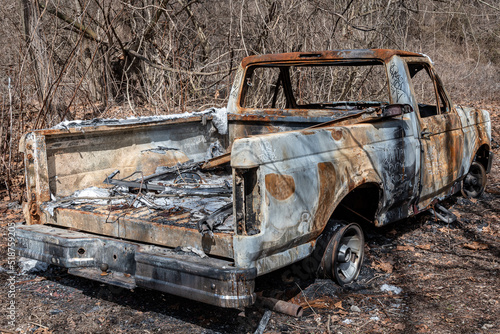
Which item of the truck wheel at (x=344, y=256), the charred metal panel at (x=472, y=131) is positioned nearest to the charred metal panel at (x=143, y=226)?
the truck wheel at (x=344, y=256)

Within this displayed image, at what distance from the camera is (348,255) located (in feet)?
12.4

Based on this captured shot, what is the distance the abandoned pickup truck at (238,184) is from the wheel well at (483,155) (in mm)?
619

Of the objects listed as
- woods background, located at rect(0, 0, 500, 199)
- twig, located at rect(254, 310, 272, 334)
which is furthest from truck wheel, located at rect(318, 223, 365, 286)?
woods background, located at rect(0, 0, 500, 199)

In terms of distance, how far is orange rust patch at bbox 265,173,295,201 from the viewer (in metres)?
2.75

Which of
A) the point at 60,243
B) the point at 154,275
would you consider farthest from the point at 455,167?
the point at 60,243

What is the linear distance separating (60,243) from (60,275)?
1.08 m

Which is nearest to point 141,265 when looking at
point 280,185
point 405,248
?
point 280,185

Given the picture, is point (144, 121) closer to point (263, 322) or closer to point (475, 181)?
point (263, 322)

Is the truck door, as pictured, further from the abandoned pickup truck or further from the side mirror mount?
the side mirror mount

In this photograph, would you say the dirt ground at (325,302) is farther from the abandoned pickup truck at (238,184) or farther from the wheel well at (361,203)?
the wheel well at (361,203)

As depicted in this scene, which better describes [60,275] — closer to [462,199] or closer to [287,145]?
[287,145]

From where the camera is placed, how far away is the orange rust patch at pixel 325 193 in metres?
3.12

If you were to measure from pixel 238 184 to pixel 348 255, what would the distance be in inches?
57.0

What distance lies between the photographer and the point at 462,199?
20.5 feet
